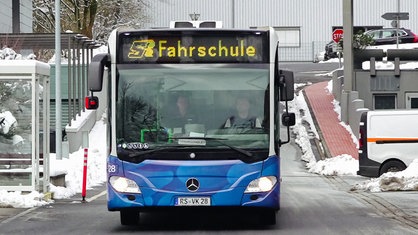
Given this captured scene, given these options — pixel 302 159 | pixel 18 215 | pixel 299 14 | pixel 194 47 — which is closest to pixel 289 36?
pixel 299 14

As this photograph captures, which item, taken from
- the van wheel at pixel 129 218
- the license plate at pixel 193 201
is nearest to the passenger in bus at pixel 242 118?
the license plate at pixel 193 201

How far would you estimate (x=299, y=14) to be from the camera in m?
72.4

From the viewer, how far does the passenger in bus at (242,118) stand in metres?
13.3

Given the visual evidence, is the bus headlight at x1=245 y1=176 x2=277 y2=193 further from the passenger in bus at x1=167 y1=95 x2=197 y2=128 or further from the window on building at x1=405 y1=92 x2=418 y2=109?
the window on building at x1=405 y1=92 x2=418 y2=109

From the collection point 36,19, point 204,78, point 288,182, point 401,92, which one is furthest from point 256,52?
point 36,19

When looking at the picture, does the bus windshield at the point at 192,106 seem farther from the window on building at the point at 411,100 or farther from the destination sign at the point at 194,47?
the window on building at the point at 411,100

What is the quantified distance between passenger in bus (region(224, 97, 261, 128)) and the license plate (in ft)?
3.49

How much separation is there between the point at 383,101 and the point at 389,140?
39.8 ft

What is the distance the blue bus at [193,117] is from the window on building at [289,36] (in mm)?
58481

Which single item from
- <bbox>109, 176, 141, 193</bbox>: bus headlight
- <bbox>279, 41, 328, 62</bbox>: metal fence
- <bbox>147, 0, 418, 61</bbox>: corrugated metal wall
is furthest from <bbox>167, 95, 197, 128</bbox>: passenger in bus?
<bbox>279, 41, 328, 62</bbox>: metal fence

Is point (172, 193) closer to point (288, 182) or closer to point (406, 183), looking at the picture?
point (406, 183)

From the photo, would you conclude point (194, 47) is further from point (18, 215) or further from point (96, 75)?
point (18, 215)

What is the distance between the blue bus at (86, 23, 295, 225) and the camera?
1316 centimetres

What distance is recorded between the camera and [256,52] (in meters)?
13.7
